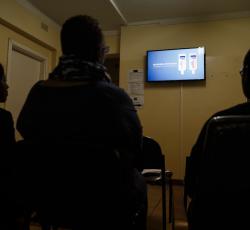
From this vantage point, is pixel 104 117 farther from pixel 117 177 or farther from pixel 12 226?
pixel 12 226

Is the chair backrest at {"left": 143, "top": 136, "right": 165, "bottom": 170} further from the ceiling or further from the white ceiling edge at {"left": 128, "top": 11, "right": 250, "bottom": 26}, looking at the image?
the white ceiling edge at {"left": 128, "top": 11, "right": 250, "bottom": 26}

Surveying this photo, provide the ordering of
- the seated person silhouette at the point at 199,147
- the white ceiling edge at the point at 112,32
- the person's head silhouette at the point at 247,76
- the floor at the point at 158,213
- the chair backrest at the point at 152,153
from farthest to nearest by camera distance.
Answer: the white ceiling edge at the point at 112,32
the floor at the point at 158,213
the chair backrest at the point at 152,153
the person's head silhouette at the point at 247,76
the seated person silhouette at the point at 199,147

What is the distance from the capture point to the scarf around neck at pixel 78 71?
1.16 metres

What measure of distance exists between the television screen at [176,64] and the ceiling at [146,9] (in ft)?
1.67

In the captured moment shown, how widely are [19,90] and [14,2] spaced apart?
1155 mm

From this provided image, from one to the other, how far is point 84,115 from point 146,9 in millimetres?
3345

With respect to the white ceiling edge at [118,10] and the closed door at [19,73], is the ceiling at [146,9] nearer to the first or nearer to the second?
the white ceiling edge at [118,10]

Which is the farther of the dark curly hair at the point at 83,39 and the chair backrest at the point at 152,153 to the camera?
the chair backrest at the point at 152,153

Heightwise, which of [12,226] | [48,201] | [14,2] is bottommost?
[12,226]

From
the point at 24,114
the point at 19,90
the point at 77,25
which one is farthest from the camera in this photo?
the point at 19,90

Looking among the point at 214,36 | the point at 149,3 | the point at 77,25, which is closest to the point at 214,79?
the point at 214,36

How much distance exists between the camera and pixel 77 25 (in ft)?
4.22

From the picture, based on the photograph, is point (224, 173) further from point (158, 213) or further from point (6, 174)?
point (158, 213)

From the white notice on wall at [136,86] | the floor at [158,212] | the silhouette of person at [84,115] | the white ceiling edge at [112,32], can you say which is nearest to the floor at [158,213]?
the floor at [158,212]
